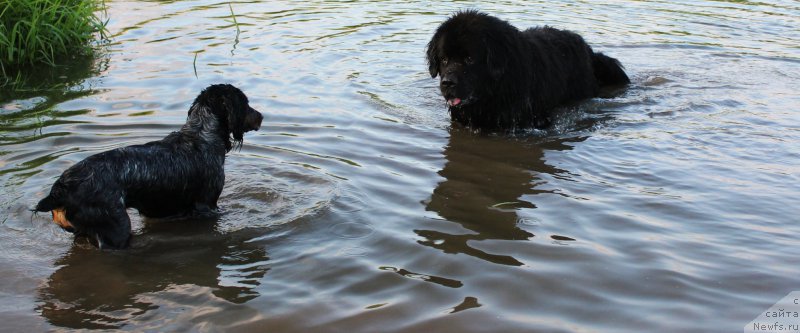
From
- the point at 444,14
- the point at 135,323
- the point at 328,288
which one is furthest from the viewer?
the point at 444,14

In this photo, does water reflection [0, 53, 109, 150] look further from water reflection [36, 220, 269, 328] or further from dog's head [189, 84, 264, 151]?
water reflection [36, 220, 269, 328]

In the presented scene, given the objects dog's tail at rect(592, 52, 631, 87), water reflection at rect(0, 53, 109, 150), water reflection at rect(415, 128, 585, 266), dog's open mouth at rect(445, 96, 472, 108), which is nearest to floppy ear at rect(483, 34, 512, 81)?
dog's open mouth at rect(445, 96, 472, 108)

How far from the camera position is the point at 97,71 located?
999 centimetres

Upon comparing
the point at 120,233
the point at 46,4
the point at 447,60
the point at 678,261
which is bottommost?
the point at 678,261

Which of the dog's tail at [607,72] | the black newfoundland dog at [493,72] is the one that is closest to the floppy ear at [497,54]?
the black newfoundland dog at [493,72]

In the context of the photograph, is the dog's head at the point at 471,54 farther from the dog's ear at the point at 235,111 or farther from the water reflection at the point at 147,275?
the water reflection at the point at 147,275

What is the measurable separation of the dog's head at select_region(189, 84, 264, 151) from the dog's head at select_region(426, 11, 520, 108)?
2.31 m

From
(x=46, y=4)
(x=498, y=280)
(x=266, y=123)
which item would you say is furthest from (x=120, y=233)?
(x=46, y=4)

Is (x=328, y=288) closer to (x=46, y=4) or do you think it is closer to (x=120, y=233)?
(x=120, y=233)

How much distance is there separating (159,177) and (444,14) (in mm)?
9207

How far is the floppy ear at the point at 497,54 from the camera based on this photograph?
779cm

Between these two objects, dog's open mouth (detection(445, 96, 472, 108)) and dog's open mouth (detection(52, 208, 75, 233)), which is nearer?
dog's open mouth (detection(52, 208, 75, 233))

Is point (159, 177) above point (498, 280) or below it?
above

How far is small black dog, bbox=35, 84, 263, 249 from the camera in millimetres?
4898
